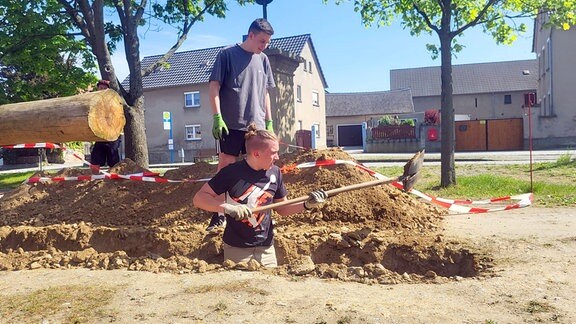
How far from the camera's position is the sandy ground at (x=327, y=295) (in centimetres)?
297

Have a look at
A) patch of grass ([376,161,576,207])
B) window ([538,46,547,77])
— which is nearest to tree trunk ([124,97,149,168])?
patch of grass ([376,161,576,207])

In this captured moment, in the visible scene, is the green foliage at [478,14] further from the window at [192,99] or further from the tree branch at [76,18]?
the window at [192,99]

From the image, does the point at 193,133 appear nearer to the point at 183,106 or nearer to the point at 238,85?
the point at 183,106

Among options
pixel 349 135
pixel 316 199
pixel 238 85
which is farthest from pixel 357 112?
pixel 316 199

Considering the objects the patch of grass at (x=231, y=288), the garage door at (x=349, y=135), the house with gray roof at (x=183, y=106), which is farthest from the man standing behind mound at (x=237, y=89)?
the garage door at (x=349, y=135)

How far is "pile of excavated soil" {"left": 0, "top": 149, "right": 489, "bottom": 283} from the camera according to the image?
4570 millimetres

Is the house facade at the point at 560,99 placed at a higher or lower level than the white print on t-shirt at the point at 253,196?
higher

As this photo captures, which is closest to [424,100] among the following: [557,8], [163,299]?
[557,8]

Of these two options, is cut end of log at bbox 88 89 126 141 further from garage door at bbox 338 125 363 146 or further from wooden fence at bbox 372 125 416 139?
garage door at bbox 338 125 363 146

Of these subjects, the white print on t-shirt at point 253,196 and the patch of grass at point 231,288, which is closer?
the patch of grass at point 231,288

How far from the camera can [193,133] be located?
116 feet

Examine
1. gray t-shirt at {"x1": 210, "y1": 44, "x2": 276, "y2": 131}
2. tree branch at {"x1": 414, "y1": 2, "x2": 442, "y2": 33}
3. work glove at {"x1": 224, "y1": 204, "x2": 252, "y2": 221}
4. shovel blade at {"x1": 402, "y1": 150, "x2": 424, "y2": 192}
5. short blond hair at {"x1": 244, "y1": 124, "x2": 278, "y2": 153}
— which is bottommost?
work glove at {"x1": 224, "y1": 204, "x2": 252, "y2": 221}

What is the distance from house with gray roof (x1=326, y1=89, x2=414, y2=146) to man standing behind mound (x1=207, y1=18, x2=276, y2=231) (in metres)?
44.0

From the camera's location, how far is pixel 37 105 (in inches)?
172
